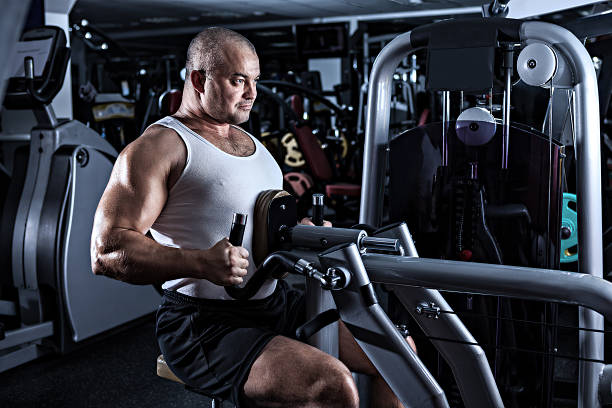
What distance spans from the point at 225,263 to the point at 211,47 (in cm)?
62

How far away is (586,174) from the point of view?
1560mm

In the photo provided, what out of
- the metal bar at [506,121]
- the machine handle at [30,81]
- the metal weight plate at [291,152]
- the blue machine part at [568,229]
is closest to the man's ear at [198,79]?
the metal bar at [506,121]

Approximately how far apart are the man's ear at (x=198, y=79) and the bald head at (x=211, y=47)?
1 centimetres

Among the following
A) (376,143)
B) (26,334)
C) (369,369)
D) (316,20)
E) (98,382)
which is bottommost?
(98,382)

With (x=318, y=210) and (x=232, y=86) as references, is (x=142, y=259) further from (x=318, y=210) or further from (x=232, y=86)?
(x=232, y=86)

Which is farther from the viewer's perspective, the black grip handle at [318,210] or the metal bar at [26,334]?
the metal bar at [26,334]

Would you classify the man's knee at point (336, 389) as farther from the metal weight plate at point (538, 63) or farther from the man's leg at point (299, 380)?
the metal weight plate at point (538, 63)

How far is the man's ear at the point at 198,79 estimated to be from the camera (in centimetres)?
157

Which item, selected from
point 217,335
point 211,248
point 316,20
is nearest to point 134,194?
point 211,248

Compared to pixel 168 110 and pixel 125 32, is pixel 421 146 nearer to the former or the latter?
pixel 168 110

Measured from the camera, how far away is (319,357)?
1.24m

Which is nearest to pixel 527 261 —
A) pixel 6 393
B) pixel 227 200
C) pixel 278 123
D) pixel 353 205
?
pixel 227 200

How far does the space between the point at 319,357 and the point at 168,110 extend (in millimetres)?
2383

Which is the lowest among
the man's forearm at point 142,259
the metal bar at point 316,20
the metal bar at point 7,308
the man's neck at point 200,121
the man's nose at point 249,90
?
the metal bar at point 7,308
